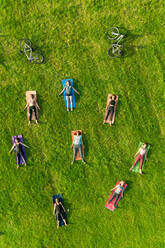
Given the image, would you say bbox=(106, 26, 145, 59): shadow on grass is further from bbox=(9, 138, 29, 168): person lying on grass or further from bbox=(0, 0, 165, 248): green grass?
bbox=(9, 138, 29, 168): person lying on grass

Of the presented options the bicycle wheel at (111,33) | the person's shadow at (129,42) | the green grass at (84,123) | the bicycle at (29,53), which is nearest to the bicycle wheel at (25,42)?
the bicycle at (29,53)

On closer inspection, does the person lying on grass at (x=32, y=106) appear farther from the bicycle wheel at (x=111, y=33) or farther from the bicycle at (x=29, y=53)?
the bicycle wheel at (x=111, y=33)

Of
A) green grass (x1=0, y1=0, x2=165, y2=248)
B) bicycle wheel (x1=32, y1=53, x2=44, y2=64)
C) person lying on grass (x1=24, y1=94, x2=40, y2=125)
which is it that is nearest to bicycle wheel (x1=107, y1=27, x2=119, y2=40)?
green grass (x1=0, y1=0, x2=165, y2=248)

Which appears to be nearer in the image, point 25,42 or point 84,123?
point 25,42

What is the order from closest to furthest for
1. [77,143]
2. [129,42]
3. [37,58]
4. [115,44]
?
1. [115,44]
2. [37,58]
3. [129,42]
4. [77,143]

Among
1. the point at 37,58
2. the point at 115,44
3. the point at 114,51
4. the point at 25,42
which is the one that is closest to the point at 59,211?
the point at 37,58

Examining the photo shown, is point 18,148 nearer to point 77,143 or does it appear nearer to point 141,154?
point 77,143
